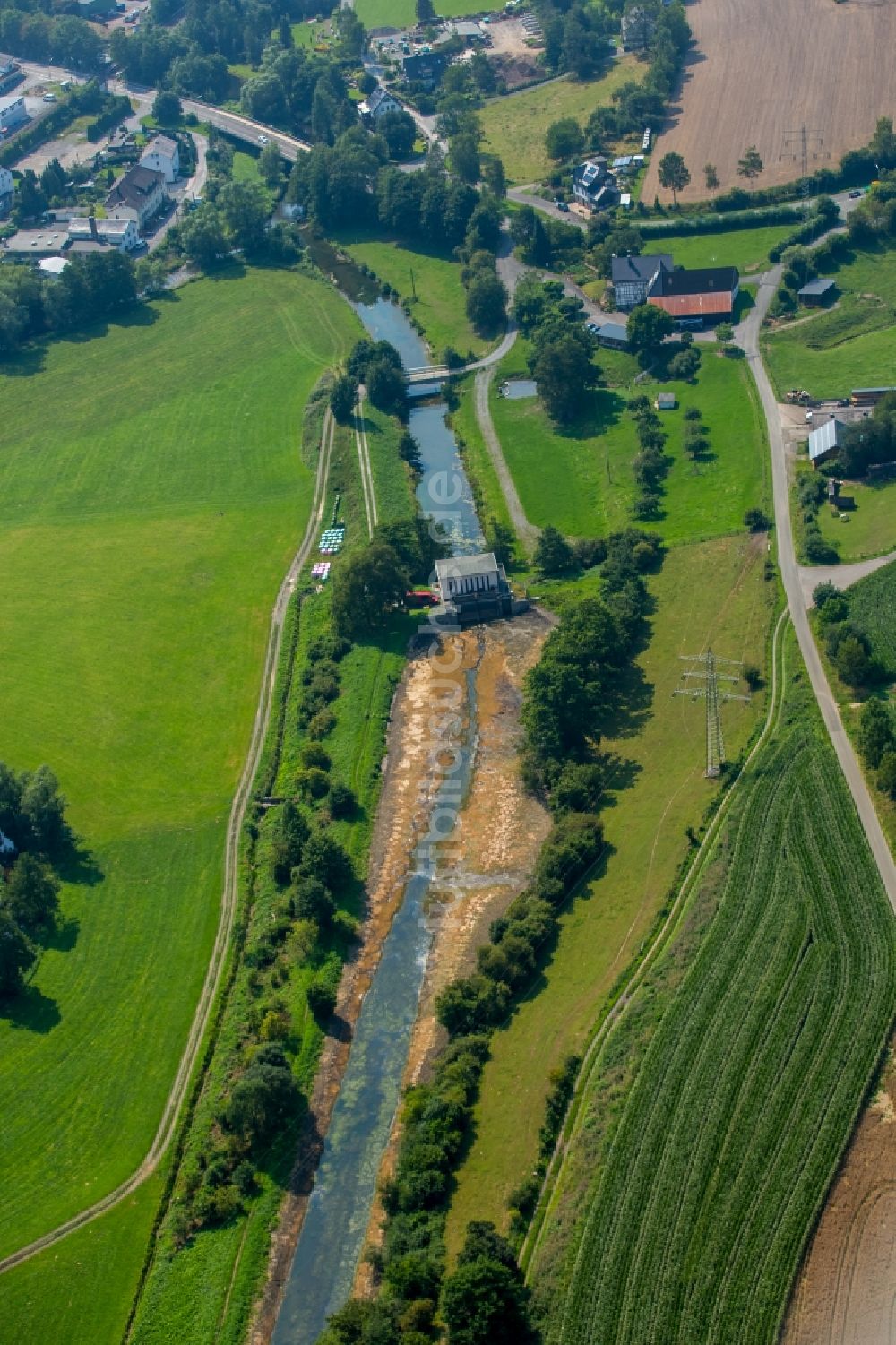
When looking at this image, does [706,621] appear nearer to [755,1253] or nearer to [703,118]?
[755,1253]

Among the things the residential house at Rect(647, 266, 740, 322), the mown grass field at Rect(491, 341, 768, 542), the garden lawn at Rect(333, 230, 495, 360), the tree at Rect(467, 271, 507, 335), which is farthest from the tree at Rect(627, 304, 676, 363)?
the garden lawn at Rect(333, 230, 495, 360)

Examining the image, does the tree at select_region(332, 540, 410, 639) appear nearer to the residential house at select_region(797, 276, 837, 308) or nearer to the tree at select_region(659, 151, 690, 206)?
the residential house at select_region(797, 276, 837, 308)

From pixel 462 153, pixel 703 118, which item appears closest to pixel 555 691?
pixel 462 153

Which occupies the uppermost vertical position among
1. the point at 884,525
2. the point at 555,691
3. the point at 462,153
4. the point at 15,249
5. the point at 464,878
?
the point at 462,153

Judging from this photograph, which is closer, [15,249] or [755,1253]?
[755,1253]

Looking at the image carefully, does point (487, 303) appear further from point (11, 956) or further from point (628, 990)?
point (628, 990)

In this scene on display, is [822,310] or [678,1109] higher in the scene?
[822,310]

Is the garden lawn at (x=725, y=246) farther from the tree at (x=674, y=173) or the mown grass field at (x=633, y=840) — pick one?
the mown grass field at (x=633, y=840)
